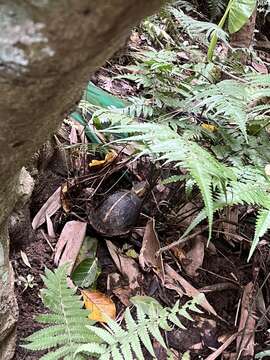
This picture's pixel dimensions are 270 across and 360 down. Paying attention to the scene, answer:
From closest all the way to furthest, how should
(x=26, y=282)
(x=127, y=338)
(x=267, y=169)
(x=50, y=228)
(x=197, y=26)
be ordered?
(x=127, y=338) < (x=26, y=282) < (x=267, y=169) < (x=50, y=228) < (x=197, y=26)

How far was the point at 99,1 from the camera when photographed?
51 cm

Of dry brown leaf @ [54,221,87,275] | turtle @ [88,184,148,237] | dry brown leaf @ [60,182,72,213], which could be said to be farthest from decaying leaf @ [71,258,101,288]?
dry brown leaf @ [60,182,72,213]

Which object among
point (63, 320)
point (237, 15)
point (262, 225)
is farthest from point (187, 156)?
point (237, 15)

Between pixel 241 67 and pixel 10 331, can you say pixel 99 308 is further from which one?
pixel 241 67

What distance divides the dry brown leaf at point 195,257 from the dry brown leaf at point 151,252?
0.12 meters

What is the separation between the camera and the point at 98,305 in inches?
63.6

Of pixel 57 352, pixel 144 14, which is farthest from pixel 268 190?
pixel 144 14

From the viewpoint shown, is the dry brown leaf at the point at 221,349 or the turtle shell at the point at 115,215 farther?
the turtle shell at the point at 115,215

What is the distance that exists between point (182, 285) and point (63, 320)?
0.59 m

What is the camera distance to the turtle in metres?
1.78

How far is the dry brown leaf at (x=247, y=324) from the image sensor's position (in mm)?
1711

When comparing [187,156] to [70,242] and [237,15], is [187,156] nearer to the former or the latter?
[70,242]

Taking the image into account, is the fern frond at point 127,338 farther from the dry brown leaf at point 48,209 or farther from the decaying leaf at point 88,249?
the dry brown leaf at point 48,209

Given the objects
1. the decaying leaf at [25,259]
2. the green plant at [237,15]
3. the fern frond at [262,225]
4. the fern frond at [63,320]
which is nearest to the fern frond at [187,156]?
the fern frond at [262,225]
